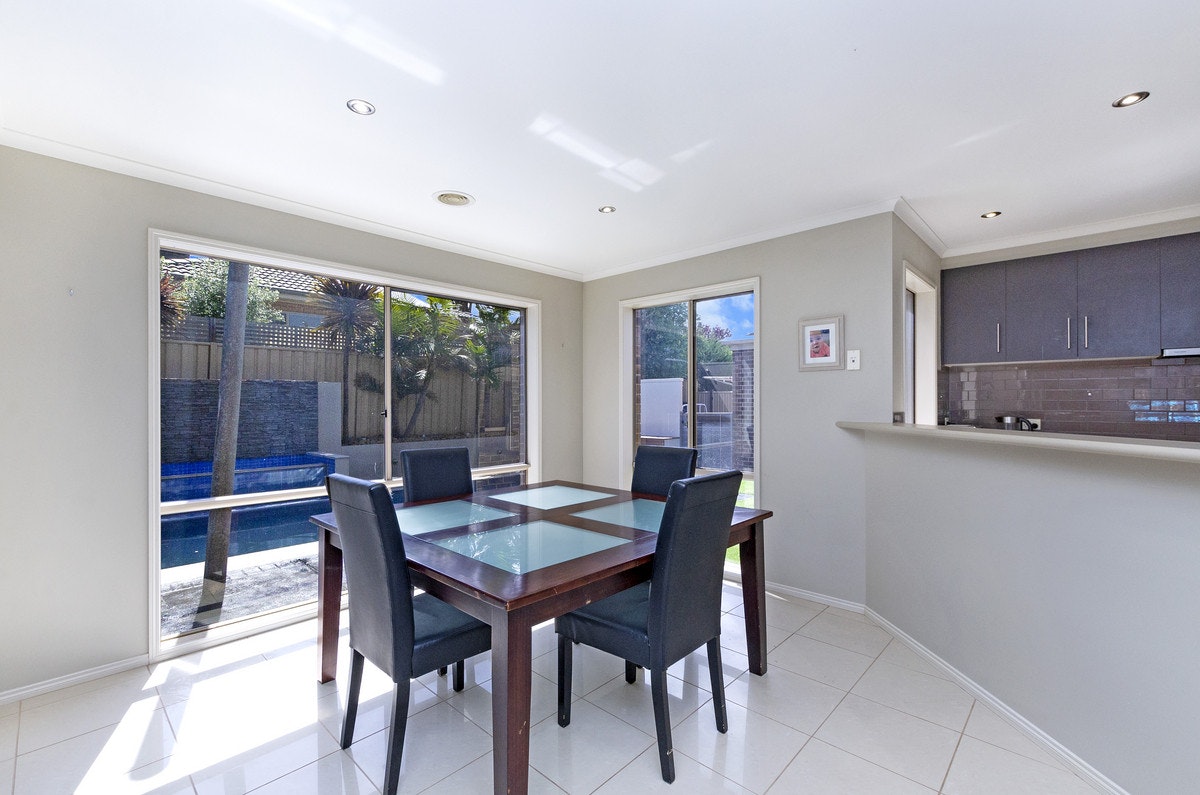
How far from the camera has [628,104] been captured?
2.03 meters

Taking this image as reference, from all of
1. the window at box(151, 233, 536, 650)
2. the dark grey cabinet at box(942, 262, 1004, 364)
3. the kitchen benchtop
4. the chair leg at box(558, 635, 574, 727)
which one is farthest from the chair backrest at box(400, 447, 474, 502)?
the dark grey cabinet at box(942, 262, 1004, 364)

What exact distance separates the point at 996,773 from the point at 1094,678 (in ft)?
1.56

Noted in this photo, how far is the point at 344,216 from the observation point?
10.6 feet

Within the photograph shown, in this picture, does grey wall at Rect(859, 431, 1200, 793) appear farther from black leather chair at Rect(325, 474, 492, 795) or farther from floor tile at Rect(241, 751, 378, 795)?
floor tile at Rect(241, 751, 378, 795)

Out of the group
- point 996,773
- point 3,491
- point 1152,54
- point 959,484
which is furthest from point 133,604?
point 1152,54

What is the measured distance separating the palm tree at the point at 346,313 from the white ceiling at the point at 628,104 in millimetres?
429

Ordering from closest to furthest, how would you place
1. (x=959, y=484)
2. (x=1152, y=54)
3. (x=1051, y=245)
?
(x=1152, y=54) → (x=959, y=484) → (x=1051, y=245)

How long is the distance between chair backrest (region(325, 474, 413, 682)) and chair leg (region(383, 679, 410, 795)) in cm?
5


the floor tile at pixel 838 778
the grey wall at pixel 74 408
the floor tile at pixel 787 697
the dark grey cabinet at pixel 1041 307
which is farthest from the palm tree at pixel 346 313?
the dark grey cabinet at pixel 1041 307

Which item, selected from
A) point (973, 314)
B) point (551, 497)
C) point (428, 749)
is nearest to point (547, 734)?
point (428, 749)

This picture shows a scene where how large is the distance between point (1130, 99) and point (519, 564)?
294 cm

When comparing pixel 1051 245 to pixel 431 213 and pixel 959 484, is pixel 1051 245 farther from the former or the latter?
pixel 431 213

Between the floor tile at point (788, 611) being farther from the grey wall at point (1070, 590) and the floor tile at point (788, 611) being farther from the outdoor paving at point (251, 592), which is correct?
the outdoor paving at point (251, 592)

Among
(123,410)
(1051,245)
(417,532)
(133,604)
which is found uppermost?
(1051,245)
